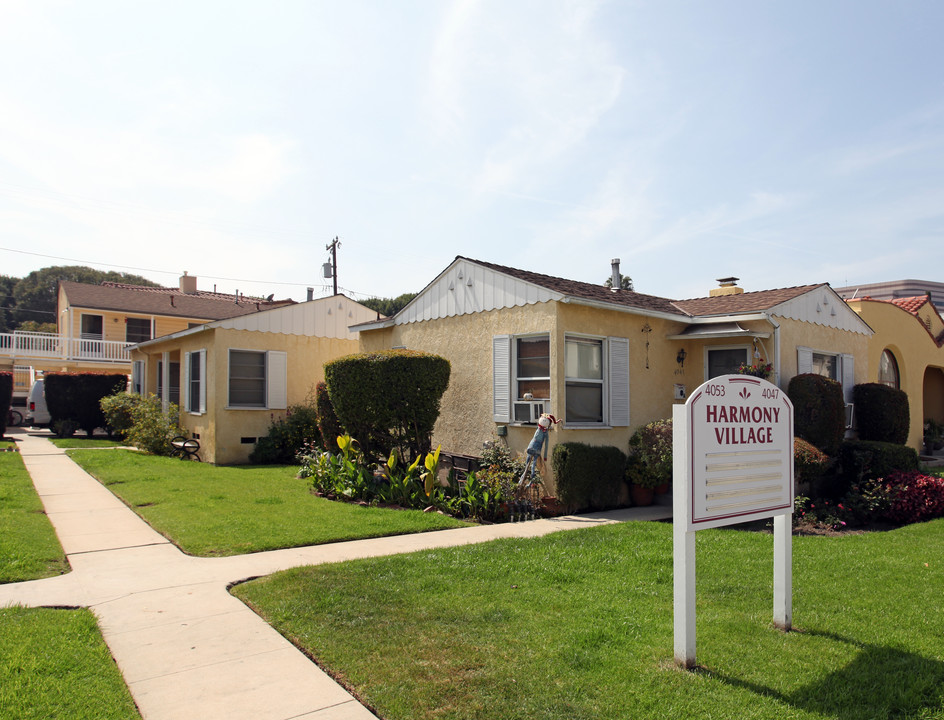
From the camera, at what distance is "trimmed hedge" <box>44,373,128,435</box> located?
22.0m

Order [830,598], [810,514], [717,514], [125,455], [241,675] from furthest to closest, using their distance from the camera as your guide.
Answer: [125,455] < [810,514] < [830,598] < [717,514] < [241,675]

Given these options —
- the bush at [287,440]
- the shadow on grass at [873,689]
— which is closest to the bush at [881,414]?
the shadow on grass at [873,689]

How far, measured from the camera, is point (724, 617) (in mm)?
4980

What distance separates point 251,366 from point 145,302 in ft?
62.3

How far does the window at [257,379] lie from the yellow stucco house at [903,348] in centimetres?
1341

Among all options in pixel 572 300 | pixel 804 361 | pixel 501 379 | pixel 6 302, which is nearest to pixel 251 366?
pixel 501 379

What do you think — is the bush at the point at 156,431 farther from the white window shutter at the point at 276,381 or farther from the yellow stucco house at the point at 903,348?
the yellow stucco house at the point at 903,348

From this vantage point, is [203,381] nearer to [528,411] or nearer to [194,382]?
[194,382]

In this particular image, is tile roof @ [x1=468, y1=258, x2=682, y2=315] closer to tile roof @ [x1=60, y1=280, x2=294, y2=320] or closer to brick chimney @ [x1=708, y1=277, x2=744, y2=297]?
brick chimney @ [x1=708, y1=277, x2=744, y2=297]

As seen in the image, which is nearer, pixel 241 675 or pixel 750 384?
pixel 241 675

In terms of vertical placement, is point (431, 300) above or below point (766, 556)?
above

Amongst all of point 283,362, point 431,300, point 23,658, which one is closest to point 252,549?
point 23,658

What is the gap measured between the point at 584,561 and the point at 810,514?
4410 mm

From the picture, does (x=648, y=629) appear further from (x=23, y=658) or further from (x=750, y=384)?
(x=23, y=658)
